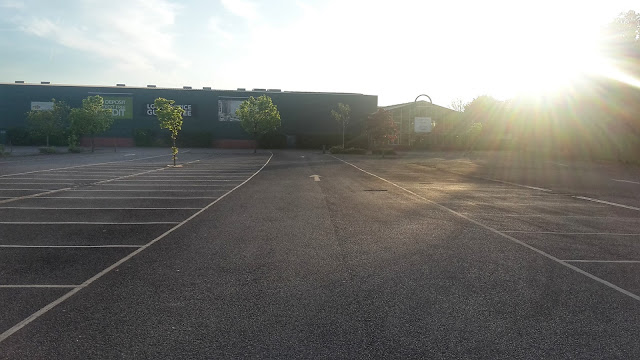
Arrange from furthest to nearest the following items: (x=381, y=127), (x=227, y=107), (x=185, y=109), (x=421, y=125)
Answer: (x=421, y=125)
(x=227, y=107)
(x=185, y=109)
(x=381, y=127)

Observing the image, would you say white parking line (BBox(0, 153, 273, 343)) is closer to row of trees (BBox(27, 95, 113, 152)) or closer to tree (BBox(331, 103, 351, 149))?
row of trees (BBox(27, 95, 113, 152))

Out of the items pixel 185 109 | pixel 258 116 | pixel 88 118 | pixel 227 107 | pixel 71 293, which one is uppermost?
pixel 227 107

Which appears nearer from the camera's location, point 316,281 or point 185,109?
point 316,281

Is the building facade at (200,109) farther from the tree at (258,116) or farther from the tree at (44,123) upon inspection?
the tree at (44,123)

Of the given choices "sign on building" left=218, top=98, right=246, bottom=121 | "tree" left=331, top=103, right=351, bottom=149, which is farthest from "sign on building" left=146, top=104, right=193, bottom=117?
"tree" left=331, top=103, right=351, bottom=149

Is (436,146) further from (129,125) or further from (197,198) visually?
(197,198)

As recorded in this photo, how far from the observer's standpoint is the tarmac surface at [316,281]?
455 cm

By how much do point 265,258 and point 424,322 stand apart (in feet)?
10.8

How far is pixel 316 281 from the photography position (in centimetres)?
647

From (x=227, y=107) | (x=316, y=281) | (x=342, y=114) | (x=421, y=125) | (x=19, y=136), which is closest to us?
(x=316, y=281)

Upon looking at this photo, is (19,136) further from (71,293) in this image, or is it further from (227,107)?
(71,293)

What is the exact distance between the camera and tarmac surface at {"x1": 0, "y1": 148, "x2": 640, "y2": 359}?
14.9 ft

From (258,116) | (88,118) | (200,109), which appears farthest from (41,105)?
(258,116)

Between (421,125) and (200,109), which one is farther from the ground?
(200,109)
